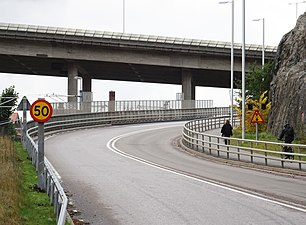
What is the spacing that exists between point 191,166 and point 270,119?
17.2 m

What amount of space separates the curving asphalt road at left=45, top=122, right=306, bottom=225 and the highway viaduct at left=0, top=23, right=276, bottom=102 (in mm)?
→ 37949

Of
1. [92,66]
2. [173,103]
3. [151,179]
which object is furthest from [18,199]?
[92,66]

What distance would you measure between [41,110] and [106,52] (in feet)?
185

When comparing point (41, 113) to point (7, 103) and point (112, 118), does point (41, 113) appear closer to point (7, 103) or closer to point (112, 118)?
point (7, 103)

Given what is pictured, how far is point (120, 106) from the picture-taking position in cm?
6488

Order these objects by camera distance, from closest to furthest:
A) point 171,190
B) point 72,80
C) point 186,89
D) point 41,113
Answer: point 41,113
point 171,190
point 72,80
point 186,89

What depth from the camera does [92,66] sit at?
78500 millimetres

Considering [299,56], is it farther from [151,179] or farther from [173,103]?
[173,103]

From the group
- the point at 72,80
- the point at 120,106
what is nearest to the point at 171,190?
the point at 120,106

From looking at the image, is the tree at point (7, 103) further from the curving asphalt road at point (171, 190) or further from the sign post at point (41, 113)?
the sign post at point (41, 113)

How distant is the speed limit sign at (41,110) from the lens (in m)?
14.6

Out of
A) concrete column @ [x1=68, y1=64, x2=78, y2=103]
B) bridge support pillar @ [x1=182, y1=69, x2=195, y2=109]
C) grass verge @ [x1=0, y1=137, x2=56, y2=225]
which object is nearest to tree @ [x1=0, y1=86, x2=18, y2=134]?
grass verge @ [x1=0, y1=137, x2=56, y2=225]

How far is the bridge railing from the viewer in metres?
56.5

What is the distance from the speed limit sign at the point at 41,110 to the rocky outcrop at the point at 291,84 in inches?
829
